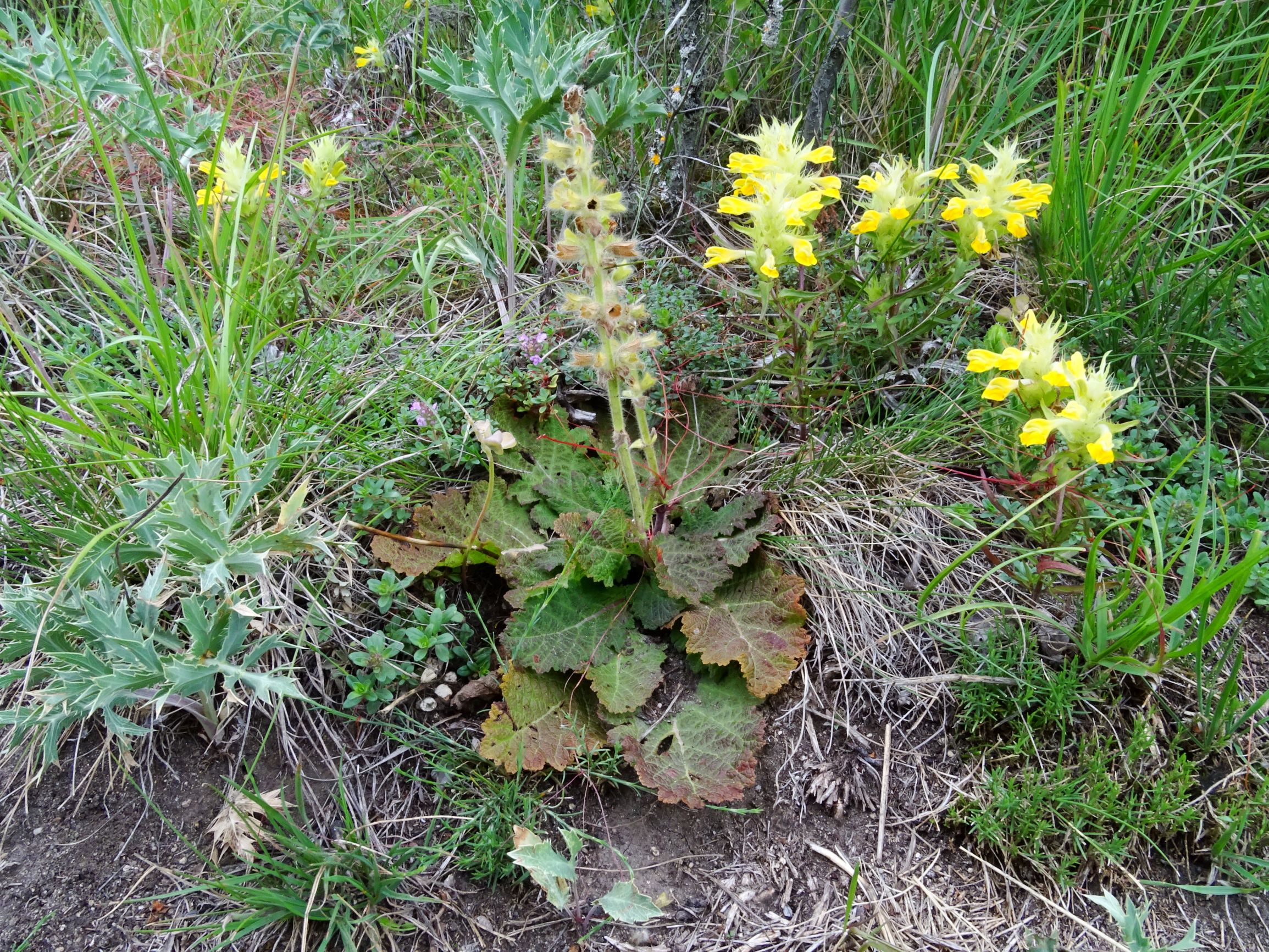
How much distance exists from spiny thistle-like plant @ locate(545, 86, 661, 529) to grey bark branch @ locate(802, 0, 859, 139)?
3.96ft

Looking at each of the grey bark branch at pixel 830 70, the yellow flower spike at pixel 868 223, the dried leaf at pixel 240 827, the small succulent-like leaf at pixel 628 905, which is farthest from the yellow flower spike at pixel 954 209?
the dried leaf at pixel 240 827

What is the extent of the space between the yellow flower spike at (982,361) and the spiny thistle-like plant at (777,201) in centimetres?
37

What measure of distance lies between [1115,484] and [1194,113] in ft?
4.46

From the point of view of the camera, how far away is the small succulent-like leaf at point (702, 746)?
1332 millimetres

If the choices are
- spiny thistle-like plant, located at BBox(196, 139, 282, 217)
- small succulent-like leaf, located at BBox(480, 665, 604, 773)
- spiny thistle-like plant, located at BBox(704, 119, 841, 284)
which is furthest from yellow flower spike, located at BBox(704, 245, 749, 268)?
spiny thistle-like plant, located at BBox(196, 139, 282, 217)

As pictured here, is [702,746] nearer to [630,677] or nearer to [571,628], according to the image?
[630,677]

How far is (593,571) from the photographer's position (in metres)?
1.55

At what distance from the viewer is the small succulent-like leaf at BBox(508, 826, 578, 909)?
120 cm

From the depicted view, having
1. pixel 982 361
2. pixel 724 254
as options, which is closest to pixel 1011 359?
pixel 982 361

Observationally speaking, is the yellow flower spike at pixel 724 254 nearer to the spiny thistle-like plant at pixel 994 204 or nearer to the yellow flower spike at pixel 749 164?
the yellow flower spike at pixel 749 164

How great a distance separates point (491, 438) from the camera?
1654mm

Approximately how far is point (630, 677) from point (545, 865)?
0.38 m

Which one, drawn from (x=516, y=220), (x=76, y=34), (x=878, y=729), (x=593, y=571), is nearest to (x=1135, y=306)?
(x=878, y=729)

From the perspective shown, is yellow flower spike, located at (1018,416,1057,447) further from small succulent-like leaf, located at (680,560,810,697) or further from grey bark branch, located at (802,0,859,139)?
grey bark branch, located at (802,0,859,139)
